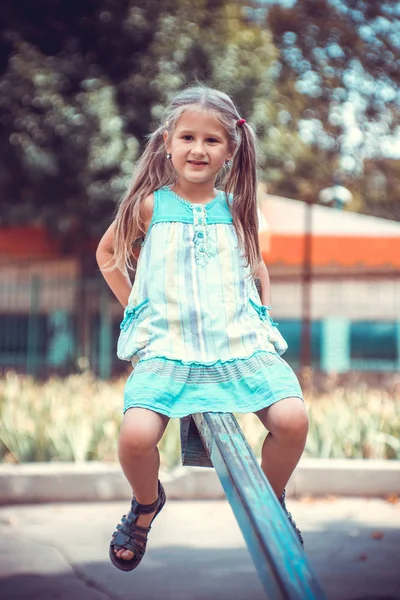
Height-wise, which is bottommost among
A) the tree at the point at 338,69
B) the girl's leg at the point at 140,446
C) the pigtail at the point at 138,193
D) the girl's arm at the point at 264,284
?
the girl's leg at the point at 140,446

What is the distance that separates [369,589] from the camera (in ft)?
10.9

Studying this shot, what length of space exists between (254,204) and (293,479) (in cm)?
305

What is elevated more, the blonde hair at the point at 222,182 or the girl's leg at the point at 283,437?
the blonde hair at the point at 222,182

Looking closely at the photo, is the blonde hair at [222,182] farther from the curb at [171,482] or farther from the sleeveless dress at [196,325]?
the curb at [171,482]

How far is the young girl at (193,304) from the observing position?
6.89ft

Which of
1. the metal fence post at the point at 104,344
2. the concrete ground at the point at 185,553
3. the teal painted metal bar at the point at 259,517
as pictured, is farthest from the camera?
the metal fence post at the point at 104,344

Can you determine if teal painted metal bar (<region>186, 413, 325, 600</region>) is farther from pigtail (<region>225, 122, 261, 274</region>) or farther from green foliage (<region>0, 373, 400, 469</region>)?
green foliage (<region>0, 373, 400, 469</region>)

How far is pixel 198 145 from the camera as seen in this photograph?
90.3 inches

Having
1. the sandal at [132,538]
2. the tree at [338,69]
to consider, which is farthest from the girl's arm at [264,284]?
the tree at [338,69]

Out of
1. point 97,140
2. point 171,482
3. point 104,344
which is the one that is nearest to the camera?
point 171,482

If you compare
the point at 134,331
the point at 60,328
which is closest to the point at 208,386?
the point at 134,331

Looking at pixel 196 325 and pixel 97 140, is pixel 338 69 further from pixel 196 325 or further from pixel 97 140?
pixel 196 325

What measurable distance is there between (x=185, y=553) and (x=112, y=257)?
1.92 m

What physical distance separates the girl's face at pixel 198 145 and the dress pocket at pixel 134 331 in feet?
1.25
